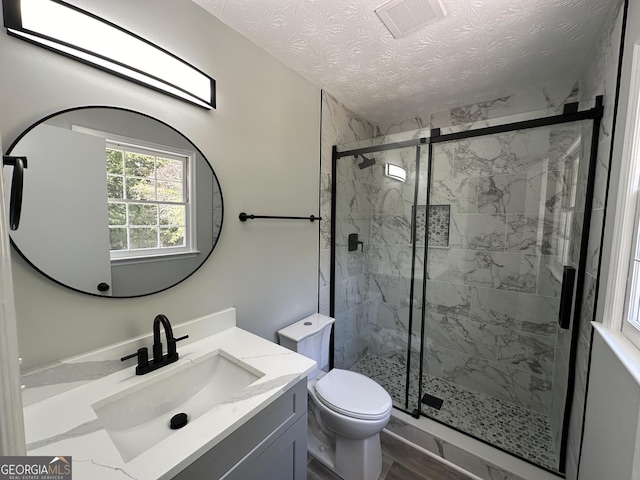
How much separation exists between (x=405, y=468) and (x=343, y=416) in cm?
60

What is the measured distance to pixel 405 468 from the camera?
156 cm

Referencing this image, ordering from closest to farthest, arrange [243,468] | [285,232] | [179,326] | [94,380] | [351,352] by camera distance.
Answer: [243,468]
[94,380]
[179,326]
[285,232]
[351,352]

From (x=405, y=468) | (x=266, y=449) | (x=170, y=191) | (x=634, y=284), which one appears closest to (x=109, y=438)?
(x=266, y=449)

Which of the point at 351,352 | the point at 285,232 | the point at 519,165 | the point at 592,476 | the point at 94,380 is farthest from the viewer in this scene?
the point at 351,352

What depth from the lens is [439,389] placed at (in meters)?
2.22

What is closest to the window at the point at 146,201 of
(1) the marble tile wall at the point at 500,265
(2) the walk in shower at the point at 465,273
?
(2) the walk in shower at the point at 465,273

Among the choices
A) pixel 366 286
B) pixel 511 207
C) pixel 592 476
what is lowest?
pixel 592 476

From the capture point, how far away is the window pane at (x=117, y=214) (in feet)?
3.26

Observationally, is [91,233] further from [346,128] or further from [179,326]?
[346,128]

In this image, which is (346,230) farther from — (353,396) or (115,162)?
(115,162)

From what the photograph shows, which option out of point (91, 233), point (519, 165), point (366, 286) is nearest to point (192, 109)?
point (91, 233)

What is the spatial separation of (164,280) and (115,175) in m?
0.46

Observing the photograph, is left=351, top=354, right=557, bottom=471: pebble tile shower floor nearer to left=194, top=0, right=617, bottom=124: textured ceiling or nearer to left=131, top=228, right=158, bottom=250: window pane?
left=131, top=228, right=158, bottom=250: window pane

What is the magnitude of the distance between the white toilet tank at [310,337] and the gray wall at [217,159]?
84mm
